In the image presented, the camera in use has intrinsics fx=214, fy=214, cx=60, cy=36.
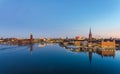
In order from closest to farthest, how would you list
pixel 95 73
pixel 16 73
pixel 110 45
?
pixel 16 73 < pixel 95 73 < pixel 110 45

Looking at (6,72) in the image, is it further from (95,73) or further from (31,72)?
(95,73)

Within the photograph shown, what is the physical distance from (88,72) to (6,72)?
26.6 feet

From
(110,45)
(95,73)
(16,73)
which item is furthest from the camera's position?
(110,45)

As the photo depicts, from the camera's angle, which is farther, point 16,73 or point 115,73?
point 115,73

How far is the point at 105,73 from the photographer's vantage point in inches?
849

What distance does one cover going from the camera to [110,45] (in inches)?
2532

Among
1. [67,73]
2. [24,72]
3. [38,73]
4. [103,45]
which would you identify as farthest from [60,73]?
[103,45]

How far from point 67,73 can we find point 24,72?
4114 mm

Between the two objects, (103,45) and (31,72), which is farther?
(103,45)

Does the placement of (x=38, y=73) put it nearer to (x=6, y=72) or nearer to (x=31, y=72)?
(x=31, y=72)

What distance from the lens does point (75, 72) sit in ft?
70.4

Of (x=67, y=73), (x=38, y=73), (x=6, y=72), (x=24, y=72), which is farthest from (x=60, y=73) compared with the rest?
(x=6, y=72)

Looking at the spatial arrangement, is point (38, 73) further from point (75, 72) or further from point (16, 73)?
point (75, 72)

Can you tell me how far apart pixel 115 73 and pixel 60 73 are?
18.4ft
